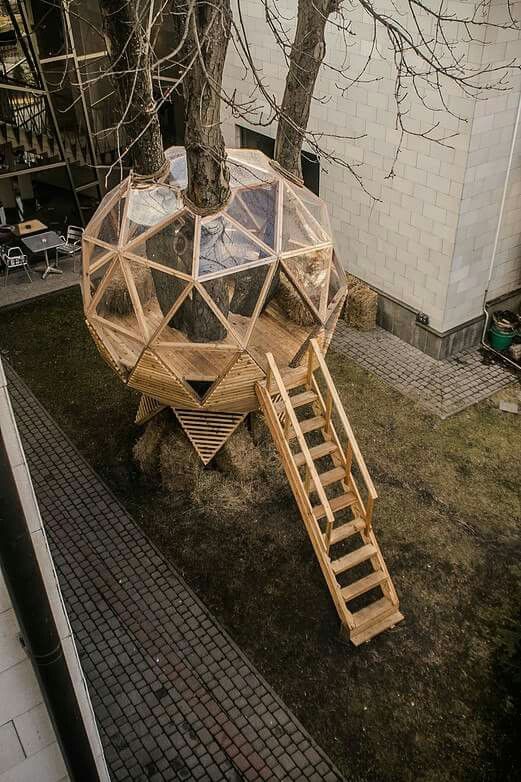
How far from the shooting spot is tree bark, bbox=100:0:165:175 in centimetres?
789

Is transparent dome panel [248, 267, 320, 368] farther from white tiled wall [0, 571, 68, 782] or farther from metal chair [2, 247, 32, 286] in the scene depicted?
metal chair [2, 247, 32, 286]

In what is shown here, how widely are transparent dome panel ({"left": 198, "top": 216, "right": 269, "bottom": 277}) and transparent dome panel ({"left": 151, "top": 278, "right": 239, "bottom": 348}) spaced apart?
562 mm

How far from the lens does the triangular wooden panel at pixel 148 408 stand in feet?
33.4

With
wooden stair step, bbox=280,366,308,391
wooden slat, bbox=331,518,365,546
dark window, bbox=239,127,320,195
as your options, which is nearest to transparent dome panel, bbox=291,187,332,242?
wooden stair step, bbox=280,366,308,391

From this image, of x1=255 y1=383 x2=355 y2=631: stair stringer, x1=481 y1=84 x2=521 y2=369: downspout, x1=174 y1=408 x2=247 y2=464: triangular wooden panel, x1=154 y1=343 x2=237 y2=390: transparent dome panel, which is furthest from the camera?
x1=481 y1=84 x2=521 y2=369: downspout

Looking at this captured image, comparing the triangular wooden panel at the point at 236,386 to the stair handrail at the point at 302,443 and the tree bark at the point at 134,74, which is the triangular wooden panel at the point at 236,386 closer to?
the stair handrail at the point at 302,443

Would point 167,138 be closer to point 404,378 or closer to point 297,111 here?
point 297,111

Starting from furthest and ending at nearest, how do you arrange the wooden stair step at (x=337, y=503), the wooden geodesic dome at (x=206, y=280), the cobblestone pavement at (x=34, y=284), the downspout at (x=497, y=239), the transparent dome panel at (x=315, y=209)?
the cobblestone pavement at (x=34, y=284) < the downspout at (x=497, y=239) < the transparent dome panel at (x=315, y=209) < the wooden geodesic dome at (x=206, y=280) < the wooden stair step at (x=337, y=503)

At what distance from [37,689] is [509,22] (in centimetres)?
1079

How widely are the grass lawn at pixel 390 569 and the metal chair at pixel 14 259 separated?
12.2 feet

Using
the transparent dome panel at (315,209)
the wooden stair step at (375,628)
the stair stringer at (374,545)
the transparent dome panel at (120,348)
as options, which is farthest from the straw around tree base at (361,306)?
the wooden stair step at (375,628)

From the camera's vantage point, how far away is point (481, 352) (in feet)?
43.0

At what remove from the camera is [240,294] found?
905cm

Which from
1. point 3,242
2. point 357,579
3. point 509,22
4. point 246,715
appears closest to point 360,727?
point 246,715
